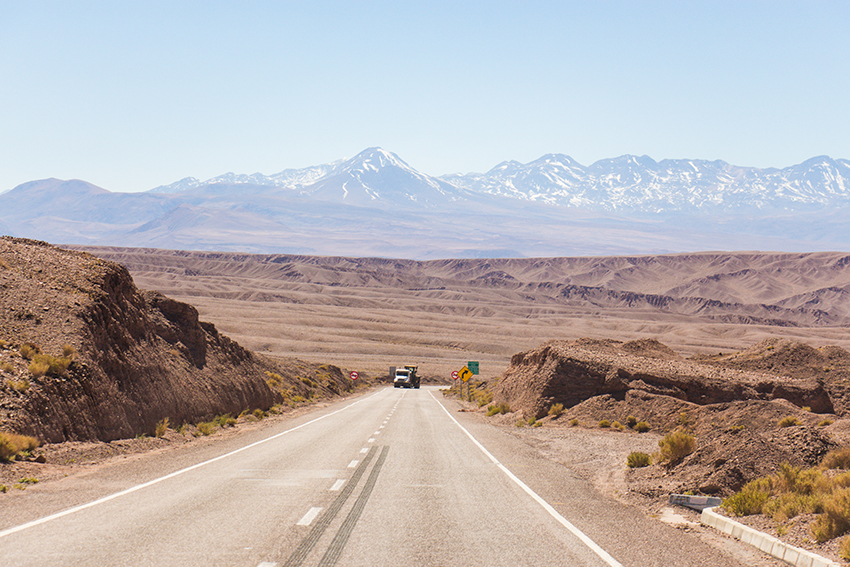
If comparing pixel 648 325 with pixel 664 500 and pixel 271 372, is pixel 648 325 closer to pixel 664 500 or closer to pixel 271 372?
pixel 271 372

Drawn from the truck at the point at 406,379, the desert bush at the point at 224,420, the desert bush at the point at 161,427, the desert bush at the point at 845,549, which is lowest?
the truck at the point at 406,379

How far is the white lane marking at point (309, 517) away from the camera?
859cm

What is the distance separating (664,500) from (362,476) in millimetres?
5318

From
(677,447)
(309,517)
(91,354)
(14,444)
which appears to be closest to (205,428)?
(91,354)

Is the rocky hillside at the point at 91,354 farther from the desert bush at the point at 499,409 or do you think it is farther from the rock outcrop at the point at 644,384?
the rock outcrop at the point at 644,384

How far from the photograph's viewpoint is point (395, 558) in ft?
23.8

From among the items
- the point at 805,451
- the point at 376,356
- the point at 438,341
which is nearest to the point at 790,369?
the point at 805,451

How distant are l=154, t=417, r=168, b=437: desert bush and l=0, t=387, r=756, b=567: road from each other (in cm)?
388

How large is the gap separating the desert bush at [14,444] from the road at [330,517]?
1.23 metres

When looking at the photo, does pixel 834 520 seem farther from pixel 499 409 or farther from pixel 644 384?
pixel 499 409

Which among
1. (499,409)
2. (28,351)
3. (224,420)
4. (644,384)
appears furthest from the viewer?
(499,409)

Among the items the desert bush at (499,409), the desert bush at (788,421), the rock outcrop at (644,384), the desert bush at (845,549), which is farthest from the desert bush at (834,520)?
the desert bush at (499,409)

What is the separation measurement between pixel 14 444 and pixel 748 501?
1224 centimetres

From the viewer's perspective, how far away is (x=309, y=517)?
29.3 ft
